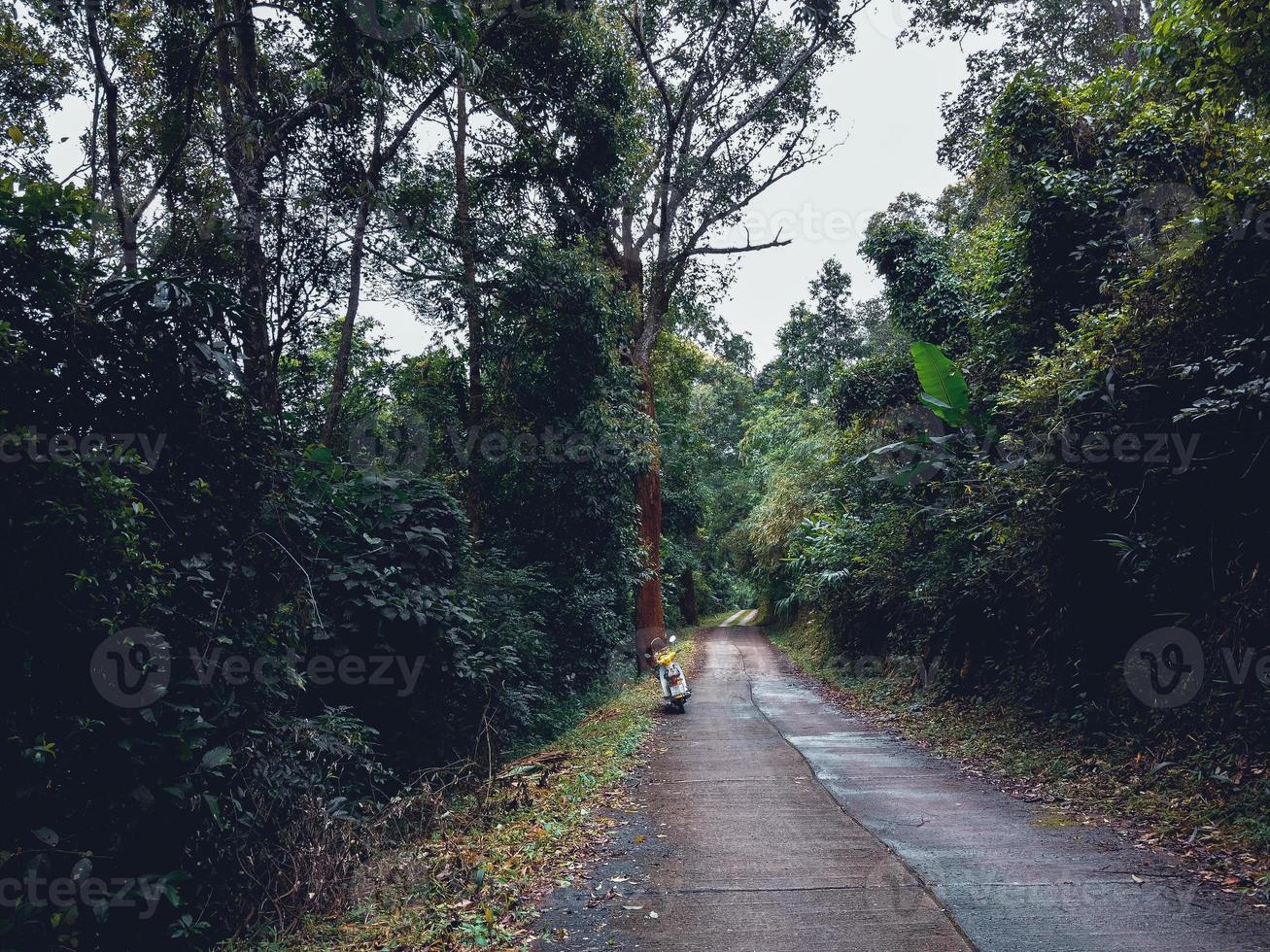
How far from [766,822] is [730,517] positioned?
31.2m

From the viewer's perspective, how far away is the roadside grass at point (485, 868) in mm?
4172

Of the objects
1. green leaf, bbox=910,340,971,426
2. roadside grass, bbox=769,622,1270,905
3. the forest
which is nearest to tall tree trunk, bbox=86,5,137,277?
the forest

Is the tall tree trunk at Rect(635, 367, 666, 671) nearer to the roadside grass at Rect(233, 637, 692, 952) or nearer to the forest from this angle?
the forest

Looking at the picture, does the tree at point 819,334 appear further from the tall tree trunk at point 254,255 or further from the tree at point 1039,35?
the tall tree trunk at point 254,255

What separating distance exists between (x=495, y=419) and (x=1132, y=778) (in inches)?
403

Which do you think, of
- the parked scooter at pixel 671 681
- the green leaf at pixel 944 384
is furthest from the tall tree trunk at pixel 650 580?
the green leaf at pixel 944 384

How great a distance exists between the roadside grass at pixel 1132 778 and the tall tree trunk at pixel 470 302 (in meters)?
7.51

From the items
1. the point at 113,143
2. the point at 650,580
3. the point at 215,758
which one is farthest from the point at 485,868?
the point at 650,580

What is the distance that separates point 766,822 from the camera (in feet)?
19.7

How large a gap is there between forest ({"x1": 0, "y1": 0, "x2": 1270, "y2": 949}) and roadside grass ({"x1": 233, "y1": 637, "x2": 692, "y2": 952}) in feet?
0.76

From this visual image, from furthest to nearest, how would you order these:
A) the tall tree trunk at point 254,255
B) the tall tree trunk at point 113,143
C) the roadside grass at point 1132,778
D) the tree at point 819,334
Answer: the tree at point 819,334 → the tall tree trunk at point 113,143 → the tall tree trunk at point 254,255 → the roadside grass at point 1132,778

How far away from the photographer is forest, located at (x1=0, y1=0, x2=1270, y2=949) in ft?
12.7

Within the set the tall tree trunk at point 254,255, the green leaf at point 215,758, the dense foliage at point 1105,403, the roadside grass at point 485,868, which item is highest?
the tall tree trunk at point 254,255

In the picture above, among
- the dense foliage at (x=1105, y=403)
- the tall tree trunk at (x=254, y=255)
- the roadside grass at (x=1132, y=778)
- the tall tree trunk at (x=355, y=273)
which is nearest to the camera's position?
the roadside grass at (x=1132, y=778)
